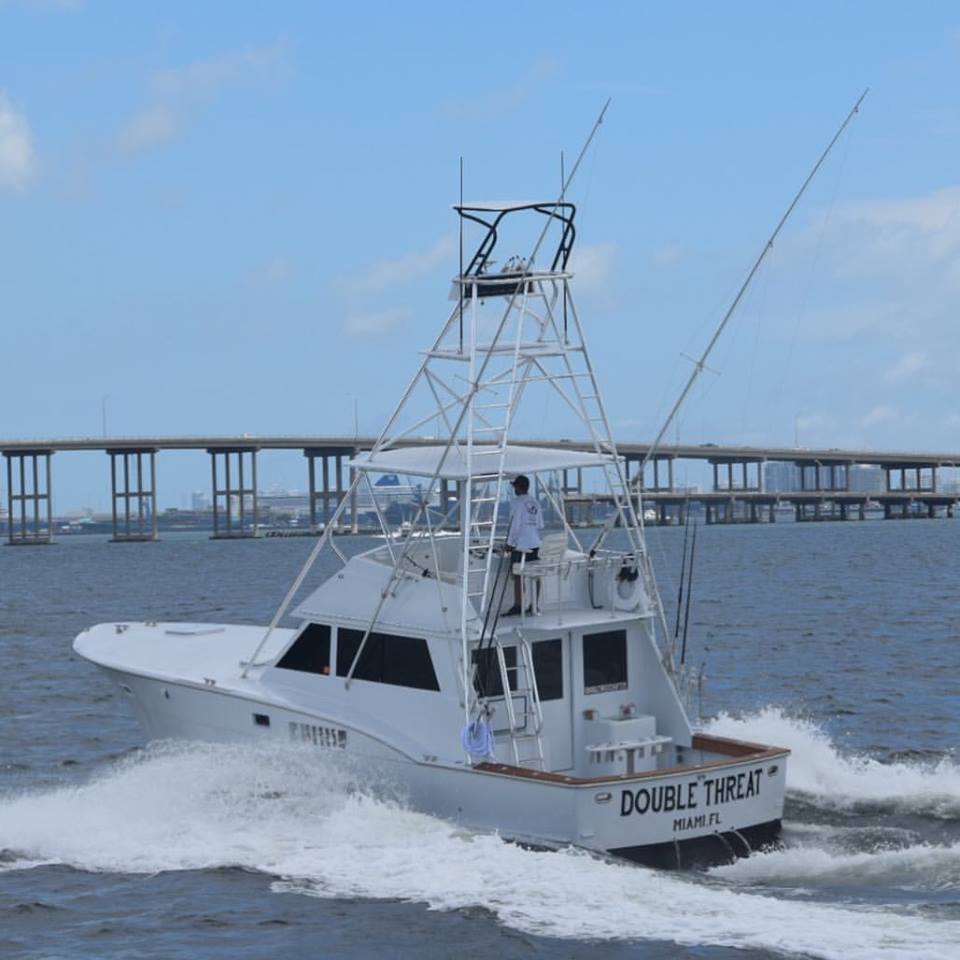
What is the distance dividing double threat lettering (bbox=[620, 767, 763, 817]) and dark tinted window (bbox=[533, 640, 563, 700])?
60.3 inches

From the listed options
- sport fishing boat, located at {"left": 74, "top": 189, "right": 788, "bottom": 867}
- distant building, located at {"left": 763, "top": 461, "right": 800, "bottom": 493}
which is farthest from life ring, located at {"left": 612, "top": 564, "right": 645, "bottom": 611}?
distant building, located at {"left": 763, "top": 461, "right": 800, "bottom": 493}

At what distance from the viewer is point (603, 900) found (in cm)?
1282

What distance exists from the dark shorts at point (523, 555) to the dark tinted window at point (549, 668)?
765mm

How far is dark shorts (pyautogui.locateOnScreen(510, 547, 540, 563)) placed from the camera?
15.3m

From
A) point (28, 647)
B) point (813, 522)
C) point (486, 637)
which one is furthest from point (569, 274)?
point (813, 522)

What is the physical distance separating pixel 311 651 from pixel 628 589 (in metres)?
3.03

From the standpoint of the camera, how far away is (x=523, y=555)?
1526cm

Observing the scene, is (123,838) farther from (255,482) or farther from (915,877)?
(255,482)

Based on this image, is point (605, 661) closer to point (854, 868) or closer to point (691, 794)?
point (691, 794)

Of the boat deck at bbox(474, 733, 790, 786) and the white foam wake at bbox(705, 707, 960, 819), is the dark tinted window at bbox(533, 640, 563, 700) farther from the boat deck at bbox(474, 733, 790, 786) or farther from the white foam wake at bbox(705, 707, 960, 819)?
the white foam wake at bbox(705, 707, 960, 819)

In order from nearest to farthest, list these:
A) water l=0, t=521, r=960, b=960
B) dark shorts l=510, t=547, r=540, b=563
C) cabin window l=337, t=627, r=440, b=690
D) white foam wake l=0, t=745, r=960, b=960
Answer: white foam wake l=0, t=745, r=960, b=960 → water l=0, t=521, r=960, b=960 → cabin window l=337, t=627, r=440, b=690 → dark shorts l=510, t=547, r=540, b=563

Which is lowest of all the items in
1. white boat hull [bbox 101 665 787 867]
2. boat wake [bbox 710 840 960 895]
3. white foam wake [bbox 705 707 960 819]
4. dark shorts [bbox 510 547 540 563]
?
boat wake [bbox 710 840 960 895]

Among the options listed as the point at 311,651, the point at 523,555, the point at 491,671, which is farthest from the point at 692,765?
the point at 311,651

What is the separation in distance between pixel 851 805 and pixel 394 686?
4782 millimetres
